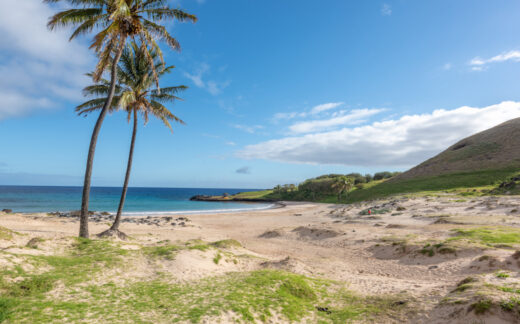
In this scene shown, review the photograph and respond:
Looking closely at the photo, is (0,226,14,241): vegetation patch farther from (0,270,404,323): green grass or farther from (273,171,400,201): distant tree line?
(273,171,400,201): distant tree line

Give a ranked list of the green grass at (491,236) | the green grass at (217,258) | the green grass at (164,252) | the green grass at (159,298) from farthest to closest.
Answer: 1. the green grass at (491,236)
2. the green grass at (217,258)
3. the green grass at (164,252)
4. the green grass at (159,298)

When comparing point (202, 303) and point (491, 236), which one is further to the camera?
point (491, 236)

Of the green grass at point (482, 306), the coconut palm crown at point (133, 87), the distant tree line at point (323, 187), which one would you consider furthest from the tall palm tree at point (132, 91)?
the distant tree line at point (323, 187)

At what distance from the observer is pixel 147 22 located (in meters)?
16.2

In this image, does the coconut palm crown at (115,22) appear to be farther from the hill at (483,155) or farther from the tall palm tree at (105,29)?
the hill at (483,155)

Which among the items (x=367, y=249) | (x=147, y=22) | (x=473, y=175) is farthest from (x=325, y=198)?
(x=147, y=22)

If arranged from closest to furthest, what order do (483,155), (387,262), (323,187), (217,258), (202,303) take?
(202,303)
(217,258)
(387,262)
(483,155)
(323,187)

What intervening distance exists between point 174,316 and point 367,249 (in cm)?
1452

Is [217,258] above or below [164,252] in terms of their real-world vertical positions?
below

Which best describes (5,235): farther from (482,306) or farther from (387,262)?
(387,262)

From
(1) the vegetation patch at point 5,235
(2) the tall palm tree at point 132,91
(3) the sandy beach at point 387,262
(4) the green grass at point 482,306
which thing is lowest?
(3) the sandy beach at point 387,262

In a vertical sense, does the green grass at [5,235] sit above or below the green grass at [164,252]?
above

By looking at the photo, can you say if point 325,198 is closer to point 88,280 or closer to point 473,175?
point 473,175

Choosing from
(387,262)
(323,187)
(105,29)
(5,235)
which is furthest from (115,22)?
(323,187)
